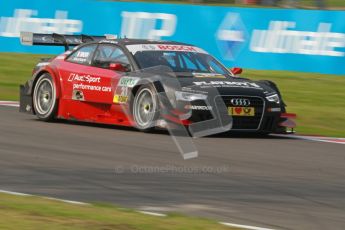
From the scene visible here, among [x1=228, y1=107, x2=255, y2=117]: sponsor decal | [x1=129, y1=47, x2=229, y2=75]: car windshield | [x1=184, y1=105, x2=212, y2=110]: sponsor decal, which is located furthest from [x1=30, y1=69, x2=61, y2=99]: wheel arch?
[x1=228, y1=107, x2=255, y2=117]: sponsor decal

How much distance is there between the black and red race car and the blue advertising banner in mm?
7485

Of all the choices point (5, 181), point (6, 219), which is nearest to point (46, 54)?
point (5, 181)

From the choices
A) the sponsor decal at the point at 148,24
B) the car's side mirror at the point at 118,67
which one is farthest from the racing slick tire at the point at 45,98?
the sponsor decal at the point at 148,24

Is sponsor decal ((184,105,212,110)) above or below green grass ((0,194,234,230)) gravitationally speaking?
above

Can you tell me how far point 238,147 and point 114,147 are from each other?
1505 millimetres

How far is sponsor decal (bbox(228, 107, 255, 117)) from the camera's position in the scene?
12.0 m

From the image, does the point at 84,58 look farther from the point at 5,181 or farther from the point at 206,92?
the point at 5,181

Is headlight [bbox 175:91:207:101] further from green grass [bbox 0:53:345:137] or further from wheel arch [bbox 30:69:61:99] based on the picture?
green grass [bbox 0:53:345:137]

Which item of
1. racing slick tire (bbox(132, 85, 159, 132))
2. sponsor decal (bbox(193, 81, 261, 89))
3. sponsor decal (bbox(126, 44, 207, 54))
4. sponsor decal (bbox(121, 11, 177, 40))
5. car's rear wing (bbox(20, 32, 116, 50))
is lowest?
racing slick tire (bbox(132, 85, 159, 132))

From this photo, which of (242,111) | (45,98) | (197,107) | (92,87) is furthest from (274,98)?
(45,98)

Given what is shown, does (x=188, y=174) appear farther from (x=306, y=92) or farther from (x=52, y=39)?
(x=306, y=92)

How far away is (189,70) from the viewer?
1305cm

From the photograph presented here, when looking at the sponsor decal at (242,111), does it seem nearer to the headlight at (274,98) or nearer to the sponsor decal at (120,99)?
the headlight at (274,98)

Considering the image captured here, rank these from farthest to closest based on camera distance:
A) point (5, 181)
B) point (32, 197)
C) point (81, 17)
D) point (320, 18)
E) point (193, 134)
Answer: point (81, 17) → point (320, 18) → point (193, 134) → point (5, 181) → point (32, 197)
